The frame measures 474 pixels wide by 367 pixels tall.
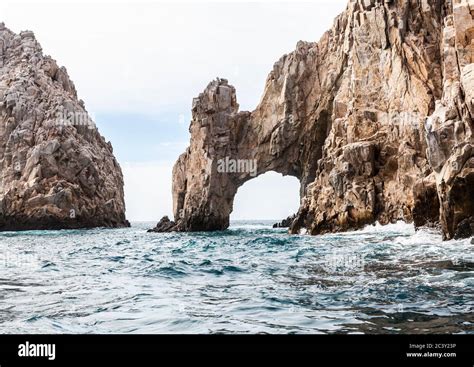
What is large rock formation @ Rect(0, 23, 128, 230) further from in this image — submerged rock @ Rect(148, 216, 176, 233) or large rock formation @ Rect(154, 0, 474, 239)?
large rock formation @ Rect(154, 0, 474, 239)

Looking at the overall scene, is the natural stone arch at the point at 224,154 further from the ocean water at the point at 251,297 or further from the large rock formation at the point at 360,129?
the ocean water at the point at 251,297

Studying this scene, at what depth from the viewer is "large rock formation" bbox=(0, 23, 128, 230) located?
80.1 m

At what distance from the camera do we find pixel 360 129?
44625 millimetres

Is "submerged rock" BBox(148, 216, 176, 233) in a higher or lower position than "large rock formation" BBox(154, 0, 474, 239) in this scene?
lower

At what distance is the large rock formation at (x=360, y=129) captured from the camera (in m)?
24.2

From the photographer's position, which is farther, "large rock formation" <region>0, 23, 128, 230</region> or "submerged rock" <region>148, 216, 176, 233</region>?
"large rock formation" <region>0, 23, 128, 230</region>

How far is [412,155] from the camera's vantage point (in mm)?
37125

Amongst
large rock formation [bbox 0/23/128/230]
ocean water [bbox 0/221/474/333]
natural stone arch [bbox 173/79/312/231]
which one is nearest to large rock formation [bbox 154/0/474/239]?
natural stone arch [bbox 173/79/312/231]

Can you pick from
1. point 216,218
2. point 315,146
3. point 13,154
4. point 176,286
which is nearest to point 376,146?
point 315,146

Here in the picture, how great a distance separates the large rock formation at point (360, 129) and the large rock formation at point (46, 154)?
75.8ft

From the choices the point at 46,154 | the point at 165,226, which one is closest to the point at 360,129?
the point at 165,226

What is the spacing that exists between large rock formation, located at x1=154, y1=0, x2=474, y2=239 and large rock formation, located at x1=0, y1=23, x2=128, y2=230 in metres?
23.1

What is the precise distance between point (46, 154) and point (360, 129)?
58.8m

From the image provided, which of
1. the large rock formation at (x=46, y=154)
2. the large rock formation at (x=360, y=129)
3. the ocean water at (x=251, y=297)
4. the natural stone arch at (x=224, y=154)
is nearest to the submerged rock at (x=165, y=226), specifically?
the large rock formation at (x=360, y=129)
